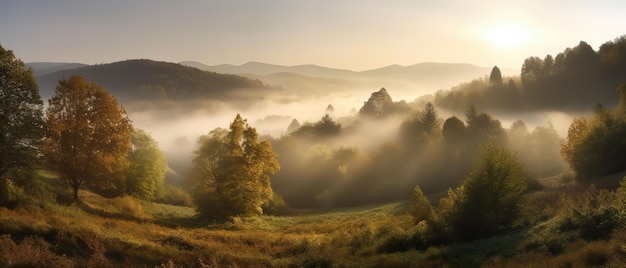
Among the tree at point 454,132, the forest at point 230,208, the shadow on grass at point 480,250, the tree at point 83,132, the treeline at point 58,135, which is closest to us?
the forest at point 230,208

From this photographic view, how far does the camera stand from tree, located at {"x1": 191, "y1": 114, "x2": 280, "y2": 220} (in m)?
43.9

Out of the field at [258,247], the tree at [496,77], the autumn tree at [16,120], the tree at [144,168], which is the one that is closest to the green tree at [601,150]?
the field at [258,247]

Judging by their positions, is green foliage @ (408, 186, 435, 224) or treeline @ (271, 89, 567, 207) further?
treeline @ (271, 89, 567, 207)

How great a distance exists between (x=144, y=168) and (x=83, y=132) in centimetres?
2154

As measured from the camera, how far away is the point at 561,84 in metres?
116

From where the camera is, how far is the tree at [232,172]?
43.9 metres

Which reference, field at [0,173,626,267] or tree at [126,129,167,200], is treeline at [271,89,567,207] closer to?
tree at [126,129,167,200]

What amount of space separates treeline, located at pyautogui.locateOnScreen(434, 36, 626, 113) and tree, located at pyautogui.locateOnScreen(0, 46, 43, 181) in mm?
117070

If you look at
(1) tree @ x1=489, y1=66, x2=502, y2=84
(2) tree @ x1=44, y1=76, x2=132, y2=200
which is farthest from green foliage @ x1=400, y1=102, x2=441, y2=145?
(2) tree @ x1=44, y1=76, x2=132, y2=200

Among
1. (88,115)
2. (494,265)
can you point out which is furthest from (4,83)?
A: (494,265)

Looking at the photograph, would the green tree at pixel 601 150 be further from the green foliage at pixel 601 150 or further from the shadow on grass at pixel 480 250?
the shadow on grass at pixel 480 250

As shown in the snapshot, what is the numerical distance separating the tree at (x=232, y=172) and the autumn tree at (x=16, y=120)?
17.5 m

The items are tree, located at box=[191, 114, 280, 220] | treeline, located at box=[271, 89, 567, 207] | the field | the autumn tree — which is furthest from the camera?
treeline, located at box=[271, 89, 567, 207]

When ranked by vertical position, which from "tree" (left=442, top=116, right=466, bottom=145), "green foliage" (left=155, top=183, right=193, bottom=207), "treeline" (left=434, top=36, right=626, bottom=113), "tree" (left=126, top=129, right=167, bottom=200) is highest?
"treeline" (left=434, top=36, right=626, bottom=113)
